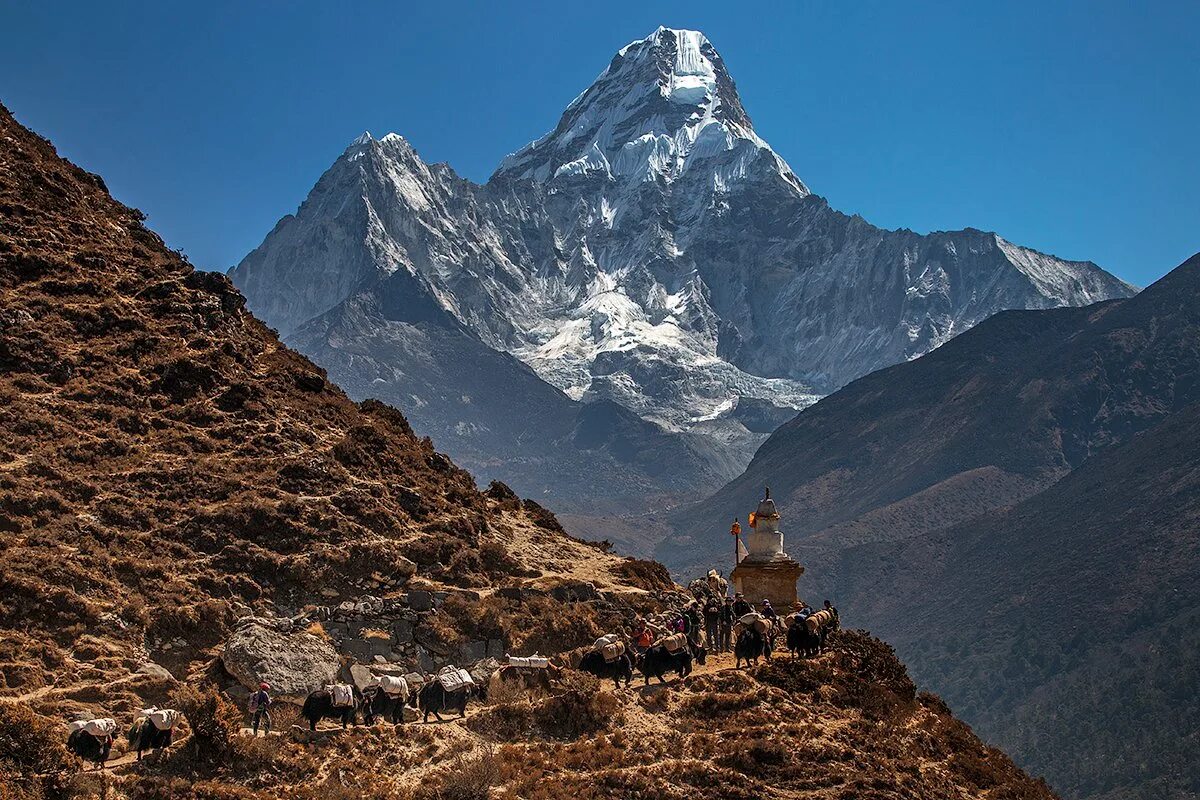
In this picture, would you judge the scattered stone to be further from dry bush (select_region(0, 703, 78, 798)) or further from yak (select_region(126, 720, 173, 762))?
dry bush (select_region(0, 703, 78, 798))

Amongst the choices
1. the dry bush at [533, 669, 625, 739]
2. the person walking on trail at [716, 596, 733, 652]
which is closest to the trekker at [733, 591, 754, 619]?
the person walking on trail at [716, 596, 733, 652]

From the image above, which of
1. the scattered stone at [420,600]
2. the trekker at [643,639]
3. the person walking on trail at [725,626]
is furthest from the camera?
the person walking on trail at [725,626]

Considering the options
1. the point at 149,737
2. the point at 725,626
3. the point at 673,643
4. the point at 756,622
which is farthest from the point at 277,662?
the point at 725,626

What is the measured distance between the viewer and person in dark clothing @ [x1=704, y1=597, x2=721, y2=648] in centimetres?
3634

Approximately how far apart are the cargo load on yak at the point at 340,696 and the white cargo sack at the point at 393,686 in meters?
0.90

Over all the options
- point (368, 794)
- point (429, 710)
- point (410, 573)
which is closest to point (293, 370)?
point (410, 573)

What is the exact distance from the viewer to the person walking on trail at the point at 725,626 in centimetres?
3678

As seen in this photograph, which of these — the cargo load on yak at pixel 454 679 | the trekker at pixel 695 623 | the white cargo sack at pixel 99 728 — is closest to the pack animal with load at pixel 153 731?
the white cargo sack at pixel 99 728

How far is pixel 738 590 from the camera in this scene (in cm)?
4009

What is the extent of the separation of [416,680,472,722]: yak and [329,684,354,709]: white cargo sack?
1741mm

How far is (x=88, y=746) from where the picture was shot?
82.3 feet

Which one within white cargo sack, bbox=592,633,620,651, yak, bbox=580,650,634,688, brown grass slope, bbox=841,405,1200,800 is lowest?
yak, bbox=580,650,634,688

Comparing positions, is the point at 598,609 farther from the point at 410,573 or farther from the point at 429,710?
the point at 429,710

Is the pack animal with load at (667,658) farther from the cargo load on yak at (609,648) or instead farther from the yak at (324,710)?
the yak at (324,710)
